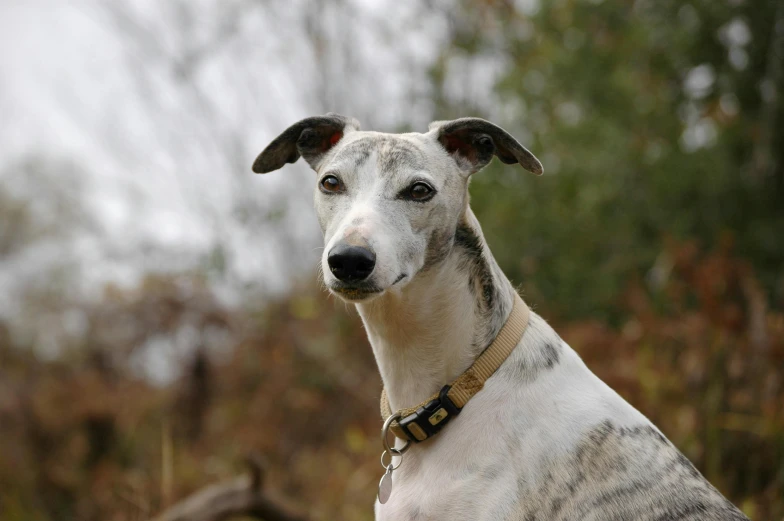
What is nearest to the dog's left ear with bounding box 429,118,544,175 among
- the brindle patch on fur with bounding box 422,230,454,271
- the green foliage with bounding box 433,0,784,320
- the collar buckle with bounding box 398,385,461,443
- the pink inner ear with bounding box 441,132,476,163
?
the pink inner ear with bounding box 441,132,476,163

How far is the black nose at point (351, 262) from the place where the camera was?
2.74 metres

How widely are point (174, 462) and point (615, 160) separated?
6492 mm

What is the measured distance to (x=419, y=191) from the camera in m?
3.12

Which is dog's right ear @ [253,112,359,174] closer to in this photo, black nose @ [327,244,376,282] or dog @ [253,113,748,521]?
dog @ [253,113,748,521]

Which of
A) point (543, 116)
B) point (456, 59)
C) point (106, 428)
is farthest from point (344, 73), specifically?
point (106, 428)

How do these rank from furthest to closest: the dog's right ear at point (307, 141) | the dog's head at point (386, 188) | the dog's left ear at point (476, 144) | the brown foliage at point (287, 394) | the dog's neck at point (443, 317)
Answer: the brown foliage at point (287, 394) < the dog's right ear at point (307, 141) < the dog's left ear at point (476, 144) < the dog's neck at point (443, 317) < the dog's head at point (386, 188)

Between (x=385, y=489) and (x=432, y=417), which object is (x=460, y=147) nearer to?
(x=432, y=417)

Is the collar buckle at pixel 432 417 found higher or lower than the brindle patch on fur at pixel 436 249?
lower

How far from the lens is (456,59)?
1029cm

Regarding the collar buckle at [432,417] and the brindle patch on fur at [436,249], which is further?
the brindle patch on fur at [436,249]

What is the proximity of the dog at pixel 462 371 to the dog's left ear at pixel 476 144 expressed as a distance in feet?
0.06

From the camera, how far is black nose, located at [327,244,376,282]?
2.74 m

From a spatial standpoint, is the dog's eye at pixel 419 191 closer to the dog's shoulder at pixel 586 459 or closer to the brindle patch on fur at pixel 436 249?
the brindle patch on fur at pixel 436 249

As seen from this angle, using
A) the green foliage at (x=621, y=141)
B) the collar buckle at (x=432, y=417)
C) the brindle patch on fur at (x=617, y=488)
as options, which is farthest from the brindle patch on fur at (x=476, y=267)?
the green foliage at (x=621, y=141)
